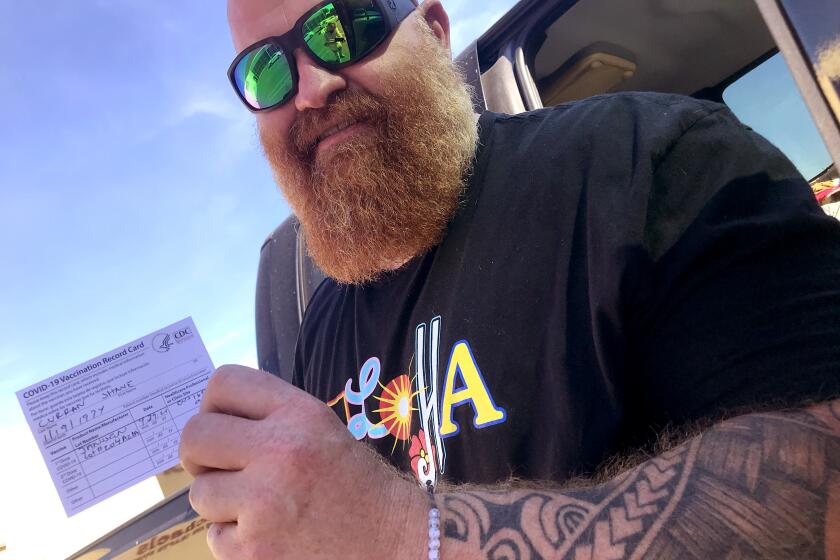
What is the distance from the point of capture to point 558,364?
3.00 ft

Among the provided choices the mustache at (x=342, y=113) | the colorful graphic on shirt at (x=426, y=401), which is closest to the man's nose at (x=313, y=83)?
the mustache at (x=342, y=113)

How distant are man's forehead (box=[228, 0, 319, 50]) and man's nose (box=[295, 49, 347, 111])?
0.14 m

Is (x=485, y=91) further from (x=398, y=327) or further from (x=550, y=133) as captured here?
(x=398, y=327)

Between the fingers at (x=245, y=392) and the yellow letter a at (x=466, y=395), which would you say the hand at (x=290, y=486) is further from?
the yellow letter a at (x=466, y=395)

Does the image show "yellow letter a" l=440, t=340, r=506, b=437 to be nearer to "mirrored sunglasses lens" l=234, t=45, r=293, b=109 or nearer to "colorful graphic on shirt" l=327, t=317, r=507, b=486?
"colorful graphic on shirt" l=327, t=317, r=507, b=486

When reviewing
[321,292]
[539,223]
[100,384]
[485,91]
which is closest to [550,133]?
[539,223]

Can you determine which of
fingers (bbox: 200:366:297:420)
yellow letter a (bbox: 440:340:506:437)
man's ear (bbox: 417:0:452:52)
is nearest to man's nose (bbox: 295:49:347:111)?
man's ear (bbox: 417:0:452:52)

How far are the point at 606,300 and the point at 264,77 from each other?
124cm

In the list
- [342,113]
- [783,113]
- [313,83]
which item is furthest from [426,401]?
[783,113]

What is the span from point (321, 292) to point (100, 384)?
2.21ft

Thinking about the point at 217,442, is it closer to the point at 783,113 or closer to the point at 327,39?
the point at 327,39

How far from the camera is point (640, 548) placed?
26.4 inches

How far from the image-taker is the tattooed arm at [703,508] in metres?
0.66

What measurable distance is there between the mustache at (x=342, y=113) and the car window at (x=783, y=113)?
1.96m
